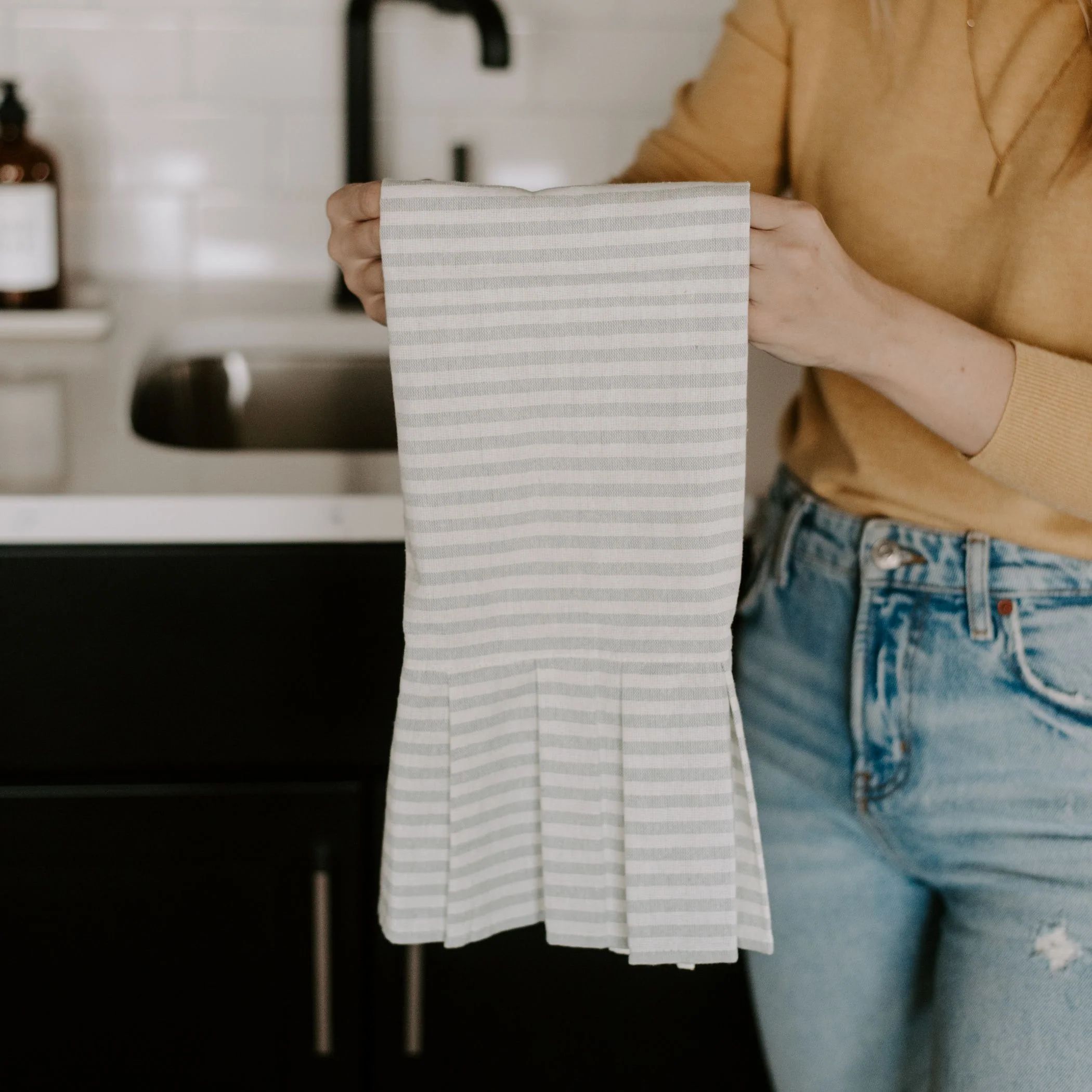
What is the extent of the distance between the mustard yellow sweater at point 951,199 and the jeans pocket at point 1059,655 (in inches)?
1.4

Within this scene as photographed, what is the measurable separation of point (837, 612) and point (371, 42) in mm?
805

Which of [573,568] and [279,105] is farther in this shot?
[279,105]

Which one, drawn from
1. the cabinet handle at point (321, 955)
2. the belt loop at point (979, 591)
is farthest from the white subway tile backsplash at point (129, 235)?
the belt loop at point (979, 591)

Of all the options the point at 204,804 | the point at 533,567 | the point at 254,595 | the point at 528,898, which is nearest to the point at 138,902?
the point at 204,804

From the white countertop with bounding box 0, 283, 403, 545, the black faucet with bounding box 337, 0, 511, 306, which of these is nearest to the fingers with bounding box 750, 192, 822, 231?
the white countertop with bounding box 0, 283, 403, 545

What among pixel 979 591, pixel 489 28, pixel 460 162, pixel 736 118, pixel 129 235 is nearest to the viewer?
pixel 979 591

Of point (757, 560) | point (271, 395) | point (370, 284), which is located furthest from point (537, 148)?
point (370, 284)

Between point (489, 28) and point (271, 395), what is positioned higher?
point (489, 28)

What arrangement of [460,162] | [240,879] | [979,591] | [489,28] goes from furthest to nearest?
[460,162]
[489,28]
[240,879]
[979,591]

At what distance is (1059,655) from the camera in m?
0.72

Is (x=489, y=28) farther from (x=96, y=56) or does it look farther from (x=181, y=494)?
(x=181, y=494)

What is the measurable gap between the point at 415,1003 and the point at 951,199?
2.23 ft

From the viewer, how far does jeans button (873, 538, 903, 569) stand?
751 mm

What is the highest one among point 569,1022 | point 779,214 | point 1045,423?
point 779,214
